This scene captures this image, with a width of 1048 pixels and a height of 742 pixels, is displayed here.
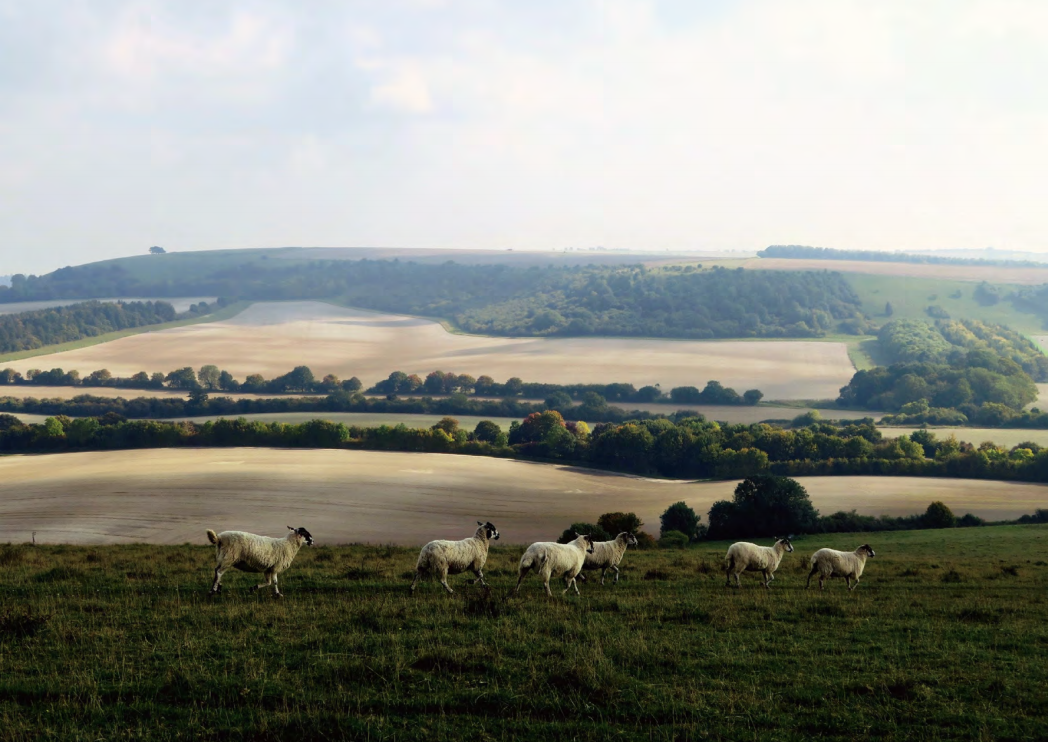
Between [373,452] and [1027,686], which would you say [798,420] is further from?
[1027,686]

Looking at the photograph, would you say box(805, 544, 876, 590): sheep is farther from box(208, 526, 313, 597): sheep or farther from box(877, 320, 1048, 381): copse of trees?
box(877, 320, 1048, 381): copse of trees

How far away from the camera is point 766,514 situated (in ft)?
188

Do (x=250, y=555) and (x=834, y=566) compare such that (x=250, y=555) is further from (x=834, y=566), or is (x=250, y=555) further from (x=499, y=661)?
(x=834, y=566)

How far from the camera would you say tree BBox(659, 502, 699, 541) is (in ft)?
188

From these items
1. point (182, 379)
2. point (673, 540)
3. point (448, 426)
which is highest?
point (182, 379)

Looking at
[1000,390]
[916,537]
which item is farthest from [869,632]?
[1000,390]

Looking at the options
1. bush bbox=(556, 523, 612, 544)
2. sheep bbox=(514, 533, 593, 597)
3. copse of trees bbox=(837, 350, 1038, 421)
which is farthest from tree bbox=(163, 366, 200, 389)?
sheep bbox=(514, 533, 593, 597)

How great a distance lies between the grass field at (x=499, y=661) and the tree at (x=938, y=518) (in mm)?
39680

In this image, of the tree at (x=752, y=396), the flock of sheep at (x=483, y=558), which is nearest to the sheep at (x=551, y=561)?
the flock of sheep at (x=483, y=558)

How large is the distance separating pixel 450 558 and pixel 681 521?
40.1m

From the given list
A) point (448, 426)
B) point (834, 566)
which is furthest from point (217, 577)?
point (448, 426)

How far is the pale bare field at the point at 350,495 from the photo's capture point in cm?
5859

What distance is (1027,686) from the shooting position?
44.8 ft

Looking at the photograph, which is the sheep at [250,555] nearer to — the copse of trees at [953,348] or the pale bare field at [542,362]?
the pale bare field at [542,362]
